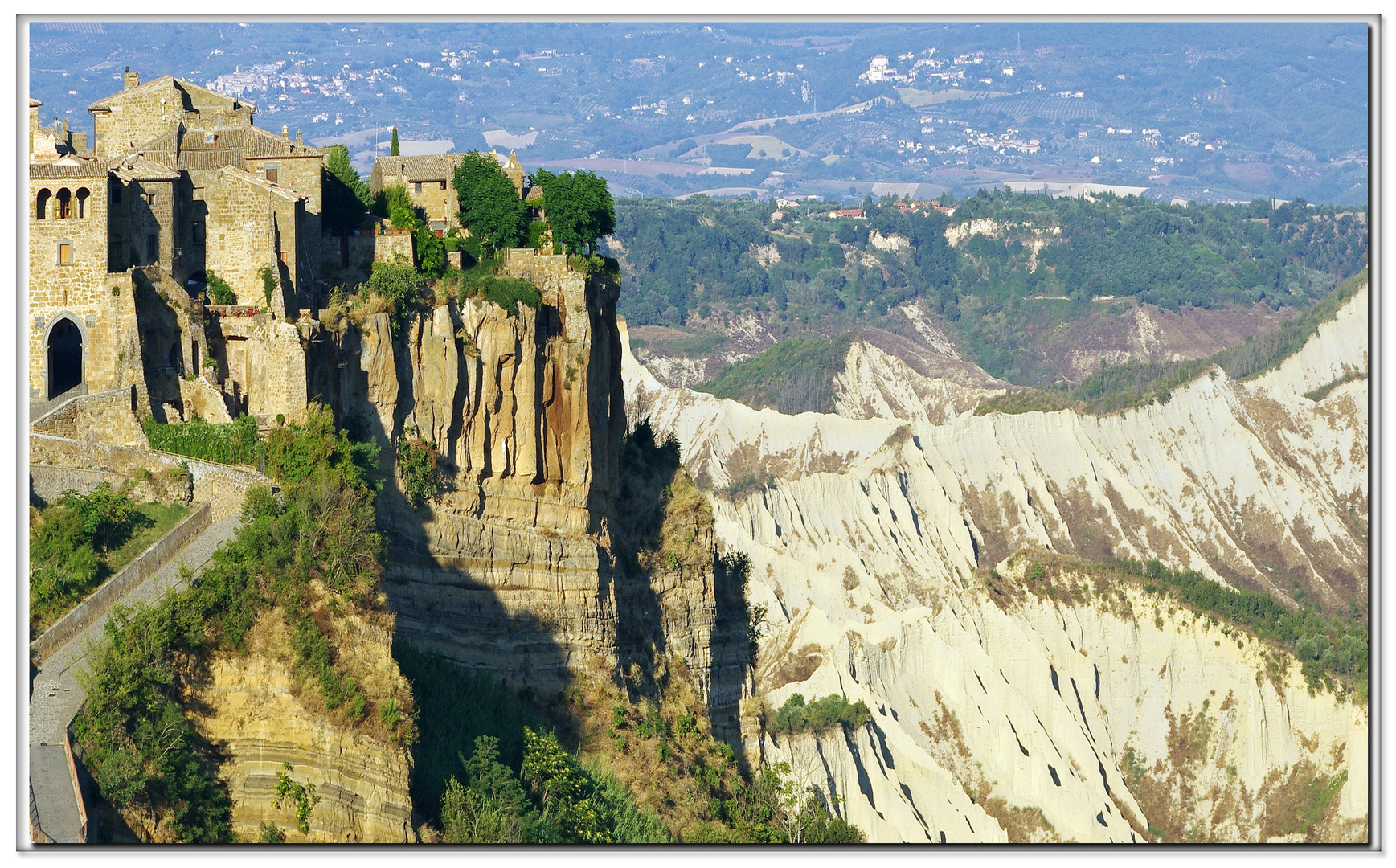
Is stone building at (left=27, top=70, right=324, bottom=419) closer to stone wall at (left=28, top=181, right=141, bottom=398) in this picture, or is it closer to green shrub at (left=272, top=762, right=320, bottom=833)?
stone wall at (left=28, top=181, right=141, bottom=398)

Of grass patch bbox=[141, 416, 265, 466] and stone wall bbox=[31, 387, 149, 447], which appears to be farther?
grass patch bbox=[141, 416, 265, 466]

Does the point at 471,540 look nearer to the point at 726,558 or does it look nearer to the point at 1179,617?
the point at 726,558

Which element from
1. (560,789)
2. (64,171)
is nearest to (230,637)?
(560,789)

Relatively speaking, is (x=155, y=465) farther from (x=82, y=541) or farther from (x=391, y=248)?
(x=391, y=248)

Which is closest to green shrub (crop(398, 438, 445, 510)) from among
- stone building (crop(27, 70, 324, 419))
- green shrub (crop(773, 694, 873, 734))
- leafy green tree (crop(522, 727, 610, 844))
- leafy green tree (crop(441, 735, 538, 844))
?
stone building (crop(27, 70, 324, 419))

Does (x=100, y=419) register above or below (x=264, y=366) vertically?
below

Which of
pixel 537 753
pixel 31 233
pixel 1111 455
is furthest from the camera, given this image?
pixel 1111 455

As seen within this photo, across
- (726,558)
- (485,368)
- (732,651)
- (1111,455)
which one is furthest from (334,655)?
(1111,455)
